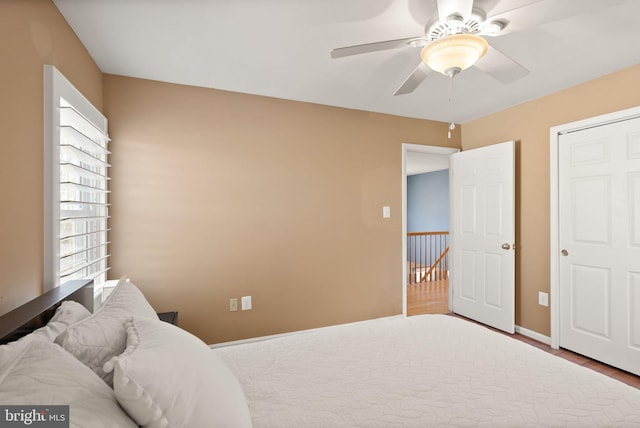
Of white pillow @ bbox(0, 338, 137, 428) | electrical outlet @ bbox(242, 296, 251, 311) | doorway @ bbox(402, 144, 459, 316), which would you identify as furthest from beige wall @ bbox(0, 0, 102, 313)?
doorway @ bbox(402, 144, 459, 316)

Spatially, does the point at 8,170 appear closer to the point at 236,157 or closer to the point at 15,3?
the point at 15,3

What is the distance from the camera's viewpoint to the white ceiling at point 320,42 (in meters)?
1.71

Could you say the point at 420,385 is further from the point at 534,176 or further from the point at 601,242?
the point at 534,176

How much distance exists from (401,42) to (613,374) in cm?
289

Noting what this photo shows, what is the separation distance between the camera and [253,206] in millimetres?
2986

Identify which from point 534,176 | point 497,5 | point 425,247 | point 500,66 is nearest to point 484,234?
point 534,176

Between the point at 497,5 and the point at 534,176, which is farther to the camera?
the point at 534,176

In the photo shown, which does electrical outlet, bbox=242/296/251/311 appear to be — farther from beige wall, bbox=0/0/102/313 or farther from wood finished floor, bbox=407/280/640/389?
wood finished floor, bbox=407/280/640/389

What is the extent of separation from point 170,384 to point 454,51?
68.2 inches

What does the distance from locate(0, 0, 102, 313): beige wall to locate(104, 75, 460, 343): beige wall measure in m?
1.03

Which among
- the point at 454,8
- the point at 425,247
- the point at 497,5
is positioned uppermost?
the point at 497,5

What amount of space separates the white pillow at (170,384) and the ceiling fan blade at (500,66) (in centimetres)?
192

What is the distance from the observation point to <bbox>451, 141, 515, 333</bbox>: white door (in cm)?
324
